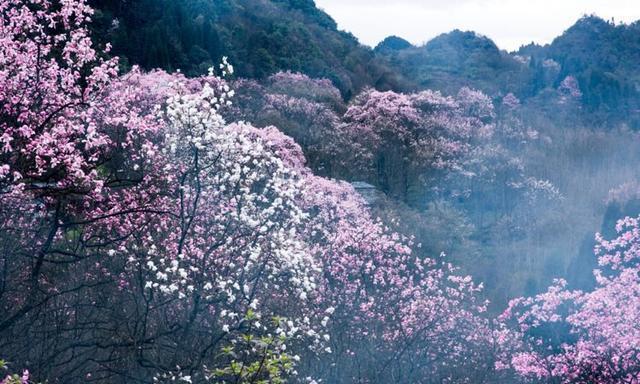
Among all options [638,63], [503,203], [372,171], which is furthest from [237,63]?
[638,63]

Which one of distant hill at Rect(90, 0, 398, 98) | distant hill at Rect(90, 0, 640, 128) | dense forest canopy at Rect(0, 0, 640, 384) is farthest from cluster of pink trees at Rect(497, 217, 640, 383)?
distant hill at Rect(90, 0, 640, 128)

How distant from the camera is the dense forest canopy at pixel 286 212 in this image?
10531 mm

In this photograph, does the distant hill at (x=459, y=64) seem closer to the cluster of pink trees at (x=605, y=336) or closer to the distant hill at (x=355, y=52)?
the distant hill at (x=355, y=52)

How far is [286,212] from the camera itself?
1322cm

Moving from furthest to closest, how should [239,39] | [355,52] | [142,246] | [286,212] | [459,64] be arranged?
[459,64] → [355,52] → [239,39] → [286,212] → [142,246]

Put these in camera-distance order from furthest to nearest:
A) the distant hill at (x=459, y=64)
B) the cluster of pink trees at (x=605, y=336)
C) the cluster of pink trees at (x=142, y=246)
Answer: the distant hill at (x=459, y=64) < the cluster of pink trees at (x=605, y=336) < the cluster of pink trees at (x=142, y=246)

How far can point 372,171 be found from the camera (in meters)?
38.5

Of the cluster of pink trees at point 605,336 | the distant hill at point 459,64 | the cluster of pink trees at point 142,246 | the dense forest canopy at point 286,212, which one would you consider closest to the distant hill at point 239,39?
the dense forest canopy at point 286,212

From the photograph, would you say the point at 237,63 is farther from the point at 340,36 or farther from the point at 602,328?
the point at 602,328

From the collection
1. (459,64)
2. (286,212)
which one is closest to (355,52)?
(459,64)

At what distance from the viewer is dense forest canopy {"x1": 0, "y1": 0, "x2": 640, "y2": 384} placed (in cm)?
1053

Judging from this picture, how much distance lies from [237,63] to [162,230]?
3209cm

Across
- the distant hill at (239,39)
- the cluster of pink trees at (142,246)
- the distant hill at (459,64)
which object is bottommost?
the cluster of pink trees at (142,246)

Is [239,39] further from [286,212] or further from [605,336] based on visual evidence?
[286,212]
